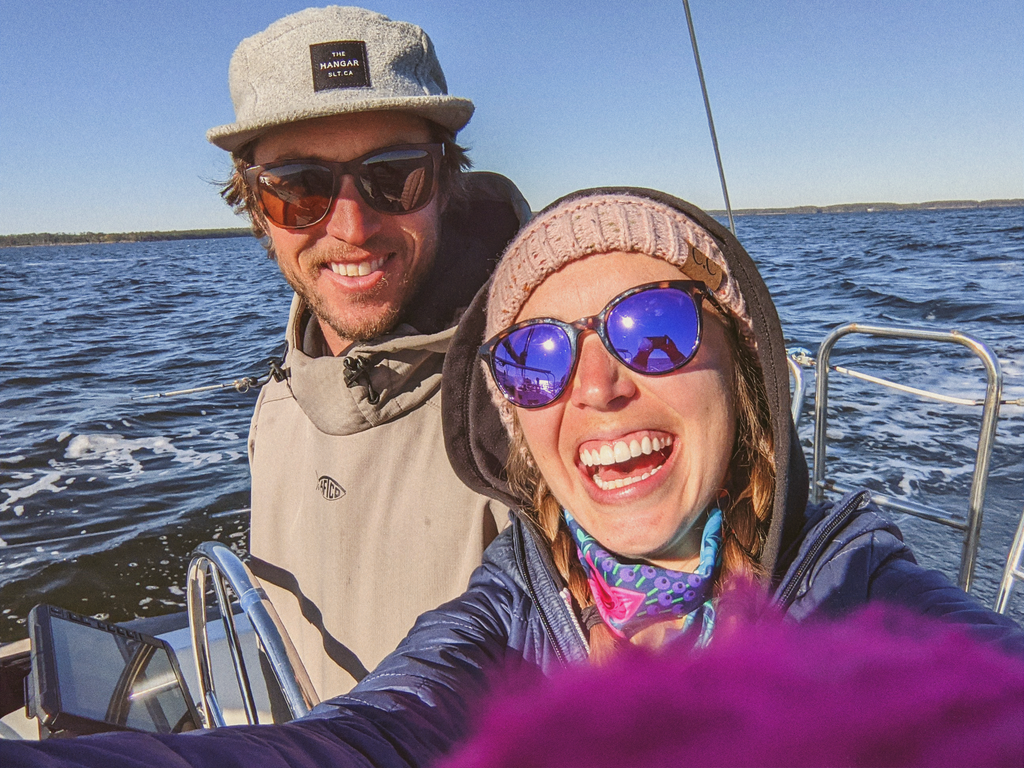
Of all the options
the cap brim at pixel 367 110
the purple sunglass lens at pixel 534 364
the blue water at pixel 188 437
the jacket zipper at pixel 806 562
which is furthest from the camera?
the blue water at pixel 188 437

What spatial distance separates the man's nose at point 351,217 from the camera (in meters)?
2.18

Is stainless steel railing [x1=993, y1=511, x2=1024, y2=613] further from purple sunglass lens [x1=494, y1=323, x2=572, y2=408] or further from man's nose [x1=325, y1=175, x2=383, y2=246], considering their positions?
man's nose [x1=325, y1=175, x2=383, y2=246]

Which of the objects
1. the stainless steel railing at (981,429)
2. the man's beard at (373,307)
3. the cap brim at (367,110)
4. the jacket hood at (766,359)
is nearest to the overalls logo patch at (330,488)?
the man's beard at (373,307)

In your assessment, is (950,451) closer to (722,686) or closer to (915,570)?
(915,570)

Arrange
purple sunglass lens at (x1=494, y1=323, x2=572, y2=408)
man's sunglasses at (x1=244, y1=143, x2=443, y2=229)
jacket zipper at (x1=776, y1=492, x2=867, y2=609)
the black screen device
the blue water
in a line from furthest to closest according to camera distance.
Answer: the blue water < man's sunglasses at (x1=244, y1=143, x2=443, y2=229) < the black screen device < purple sunglass lens at (x1=494, y1=323, x2=572, y2=408) < jacket zipper at (x1=776, y1=492, x2=867, y2=609)

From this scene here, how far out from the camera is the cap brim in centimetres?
195

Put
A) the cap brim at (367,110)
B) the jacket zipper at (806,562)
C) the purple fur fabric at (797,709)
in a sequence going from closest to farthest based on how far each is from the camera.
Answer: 1. the purple fur fabric at (797,709)
2. the jacket zipper at (806,562)
3. the cap brim at (367,110)

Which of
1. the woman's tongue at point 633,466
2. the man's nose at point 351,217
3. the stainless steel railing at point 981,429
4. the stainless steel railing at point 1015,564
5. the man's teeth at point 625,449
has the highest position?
the man's nose at point 351,217

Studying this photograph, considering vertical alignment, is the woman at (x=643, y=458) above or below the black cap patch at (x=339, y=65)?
below

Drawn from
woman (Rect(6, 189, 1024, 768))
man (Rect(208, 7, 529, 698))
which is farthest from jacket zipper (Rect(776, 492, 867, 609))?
man (Rect(208, 7, 529, 698))

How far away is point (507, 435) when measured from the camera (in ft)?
6.32

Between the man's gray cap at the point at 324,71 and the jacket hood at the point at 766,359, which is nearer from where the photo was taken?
the jacket hood at the point at 766,359

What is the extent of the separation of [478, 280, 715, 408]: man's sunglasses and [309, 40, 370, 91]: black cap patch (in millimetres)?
964

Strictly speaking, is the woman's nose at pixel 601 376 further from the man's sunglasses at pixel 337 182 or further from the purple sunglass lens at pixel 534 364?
the man's sunglasses at pixel 337 182
